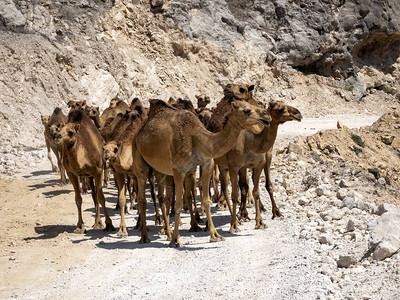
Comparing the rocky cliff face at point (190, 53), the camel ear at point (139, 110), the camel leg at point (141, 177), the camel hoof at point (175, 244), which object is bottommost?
the camel hoof at point (175, 244)

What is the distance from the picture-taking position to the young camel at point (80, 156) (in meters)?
12.0

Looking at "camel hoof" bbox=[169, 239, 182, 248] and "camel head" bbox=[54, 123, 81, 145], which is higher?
"camel head" bbox=[54, 123, 81, 145]

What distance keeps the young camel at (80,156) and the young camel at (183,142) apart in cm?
136

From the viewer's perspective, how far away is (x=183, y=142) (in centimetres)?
1034

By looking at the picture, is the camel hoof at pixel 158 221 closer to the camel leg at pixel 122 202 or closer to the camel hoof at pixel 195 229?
the camel leg at pixel 122 202

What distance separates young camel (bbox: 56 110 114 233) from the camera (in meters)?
12.0

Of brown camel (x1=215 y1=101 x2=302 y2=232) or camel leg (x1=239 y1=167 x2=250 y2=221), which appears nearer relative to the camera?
brown camel (x1=215 y1=101 x2=302 y2=232)

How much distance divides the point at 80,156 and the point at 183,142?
2.81 m

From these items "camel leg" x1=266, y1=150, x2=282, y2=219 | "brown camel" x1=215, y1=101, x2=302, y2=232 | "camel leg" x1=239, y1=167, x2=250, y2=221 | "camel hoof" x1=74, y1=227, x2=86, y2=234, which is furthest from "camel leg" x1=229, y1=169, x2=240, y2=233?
"camel hoof" x1=74, y1=227, x2=86, y2=234

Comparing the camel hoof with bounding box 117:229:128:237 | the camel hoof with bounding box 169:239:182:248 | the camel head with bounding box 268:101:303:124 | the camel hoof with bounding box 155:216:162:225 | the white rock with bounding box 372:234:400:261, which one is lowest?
the camel hoof with bounding box 155:216:162:225

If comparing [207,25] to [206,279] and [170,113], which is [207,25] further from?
[206,279]

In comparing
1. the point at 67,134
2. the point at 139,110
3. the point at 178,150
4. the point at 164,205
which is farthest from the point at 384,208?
the point at 139,110

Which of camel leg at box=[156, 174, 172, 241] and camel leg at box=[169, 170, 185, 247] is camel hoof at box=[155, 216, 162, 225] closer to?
camel leg at box=[156, 174, 172, 241]

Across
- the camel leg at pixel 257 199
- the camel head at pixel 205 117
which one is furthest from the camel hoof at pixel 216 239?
the camel head at pixel 205 117
